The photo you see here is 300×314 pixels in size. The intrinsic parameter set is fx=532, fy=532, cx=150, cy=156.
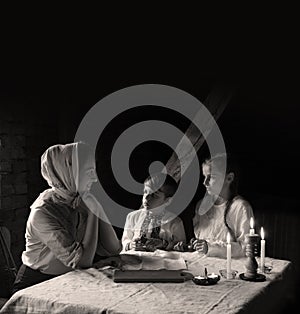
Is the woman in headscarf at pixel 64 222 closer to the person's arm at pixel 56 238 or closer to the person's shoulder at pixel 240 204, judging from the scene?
the person's arm at pixel 56 238

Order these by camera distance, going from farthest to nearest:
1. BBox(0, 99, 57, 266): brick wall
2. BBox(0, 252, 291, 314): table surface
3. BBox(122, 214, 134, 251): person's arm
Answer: BBox(0, 99, 57, 266): brick wall → BBox(122, 214, 134, 251): person's arm → BBox(0, 252, 291, 314): table surface

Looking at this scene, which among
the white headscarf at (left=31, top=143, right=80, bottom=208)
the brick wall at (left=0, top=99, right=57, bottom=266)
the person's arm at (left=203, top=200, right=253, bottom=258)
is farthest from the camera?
the brick wall at (left=0, top=99, right=57, bottom=266)

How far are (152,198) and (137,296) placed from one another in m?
0.99

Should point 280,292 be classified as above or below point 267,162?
below

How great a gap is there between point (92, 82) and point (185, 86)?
37.1 inches

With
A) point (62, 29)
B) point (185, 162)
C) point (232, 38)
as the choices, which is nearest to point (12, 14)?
point (62, 29)

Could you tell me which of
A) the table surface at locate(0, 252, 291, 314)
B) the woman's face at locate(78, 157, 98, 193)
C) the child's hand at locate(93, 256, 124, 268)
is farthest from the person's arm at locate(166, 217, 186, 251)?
the table surface at locate(0, 252, 291, 314)

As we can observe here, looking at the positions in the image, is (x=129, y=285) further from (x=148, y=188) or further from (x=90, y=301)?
(x=148, y=188)

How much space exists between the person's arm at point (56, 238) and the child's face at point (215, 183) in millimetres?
890

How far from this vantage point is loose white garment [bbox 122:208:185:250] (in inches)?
120

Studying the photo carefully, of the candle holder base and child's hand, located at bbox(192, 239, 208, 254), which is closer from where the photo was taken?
the candle holder base

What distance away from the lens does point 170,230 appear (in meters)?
3.08

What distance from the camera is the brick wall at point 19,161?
4.18 meters

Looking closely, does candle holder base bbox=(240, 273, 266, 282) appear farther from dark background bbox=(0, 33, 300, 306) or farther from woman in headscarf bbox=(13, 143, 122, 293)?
dark background bbox=(0, 33, 300, 306)
